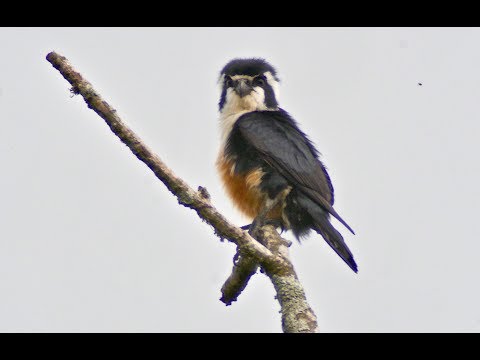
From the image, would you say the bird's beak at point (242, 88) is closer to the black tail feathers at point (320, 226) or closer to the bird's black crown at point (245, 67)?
the bird's black crown at point (245, 67)

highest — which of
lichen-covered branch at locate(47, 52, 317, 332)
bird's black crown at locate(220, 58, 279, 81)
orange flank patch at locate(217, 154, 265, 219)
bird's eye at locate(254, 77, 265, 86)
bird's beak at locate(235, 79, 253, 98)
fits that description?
bird's black crown at locate(220, 58, 279, 81)

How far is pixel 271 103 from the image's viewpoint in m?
8.09

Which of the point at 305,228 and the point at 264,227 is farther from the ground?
the point at 305,228

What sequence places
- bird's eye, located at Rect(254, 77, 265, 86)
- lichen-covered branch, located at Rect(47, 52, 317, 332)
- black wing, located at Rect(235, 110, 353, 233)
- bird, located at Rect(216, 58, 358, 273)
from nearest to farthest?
1. lichen-covered branch, located at Rect(47, 52, 317, 332)
2. bird, located at Rect(216, 58, 358, 273)
3. black wing, located at Rect(235, 110, 353, 233)
4. bird's eye, located at Rect(254, 77, 265, 86)

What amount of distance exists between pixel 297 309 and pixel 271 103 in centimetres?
406

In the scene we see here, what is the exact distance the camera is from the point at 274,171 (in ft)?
22.6

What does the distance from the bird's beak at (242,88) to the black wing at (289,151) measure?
1.14 ft

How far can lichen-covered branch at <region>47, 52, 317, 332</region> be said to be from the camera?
4344 millimetres

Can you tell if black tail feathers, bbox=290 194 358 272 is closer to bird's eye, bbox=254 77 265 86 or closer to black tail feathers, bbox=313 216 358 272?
black tail feathers, bbox=313 216 358 272

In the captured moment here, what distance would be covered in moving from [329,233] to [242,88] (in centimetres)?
228

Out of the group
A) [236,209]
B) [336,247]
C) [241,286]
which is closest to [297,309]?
[241,286]

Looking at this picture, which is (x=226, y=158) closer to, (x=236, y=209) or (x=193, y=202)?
(x=236, y=209)

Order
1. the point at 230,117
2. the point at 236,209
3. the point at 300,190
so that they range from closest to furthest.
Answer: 1. the point at 300,190
2. the point at 236,209
3. the point at 230,117

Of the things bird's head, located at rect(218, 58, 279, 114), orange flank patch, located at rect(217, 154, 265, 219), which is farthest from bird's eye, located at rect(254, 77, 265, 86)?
orange flank patch, located at rect(217, 154, 265, 219)
